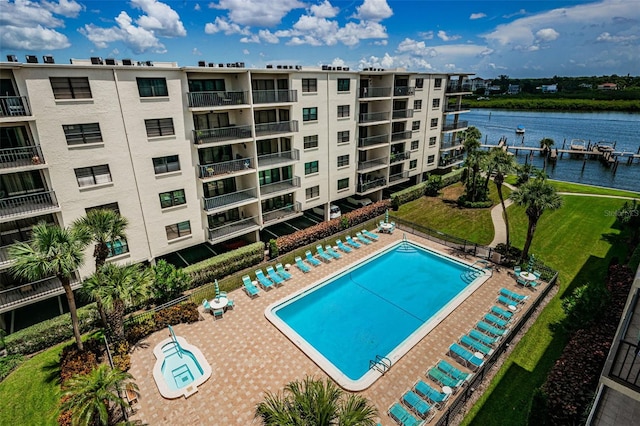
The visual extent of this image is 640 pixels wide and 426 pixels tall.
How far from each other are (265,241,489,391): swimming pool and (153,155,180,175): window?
12.9 metres

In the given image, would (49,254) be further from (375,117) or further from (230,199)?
(375,117)

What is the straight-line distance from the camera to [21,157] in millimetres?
19469

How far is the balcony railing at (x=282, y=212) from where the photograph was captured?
30.8 metres

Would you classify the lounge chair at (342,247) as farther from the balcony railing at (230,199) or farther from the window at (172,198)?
the window at (172,198)

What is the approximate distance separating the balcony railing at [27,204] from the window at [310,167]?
1984 cm

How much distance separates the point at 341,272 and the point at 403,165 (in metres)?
21.5

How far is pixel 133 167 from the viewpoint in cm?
2266

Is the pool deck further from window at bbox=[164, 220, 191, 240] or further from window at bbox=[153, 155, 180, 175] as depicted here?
window at bbox=[153, 155, 180, 175]

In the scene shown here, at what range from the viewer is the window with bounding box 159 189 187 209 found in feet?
81.1

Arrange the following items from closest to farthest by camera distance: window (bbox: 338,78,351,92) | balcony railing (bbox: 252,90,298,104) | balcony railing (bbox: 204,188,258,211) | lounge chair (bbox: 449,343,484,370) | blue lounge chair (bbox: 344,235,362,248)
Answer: lounge chair (bbox: 449,343,484,370) → balcony railing (bbox: 204,188,258,211) → balcony railing (bbox: 252,90,298,104) → blue lounge chair (bbox: 344,235,362,248) → window (bbox: 338,78,351,92)

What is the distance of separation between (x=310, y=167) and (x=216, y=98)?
1134 cm

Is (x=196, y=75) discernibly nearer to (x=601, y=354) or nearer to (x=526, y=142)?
(x=601, y=354)

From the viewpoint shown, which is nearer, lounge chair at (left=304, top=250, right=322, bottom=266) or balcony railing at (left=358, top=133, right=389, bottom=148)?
lounge chair at (left=304, top=250, right=322, bottom=266)

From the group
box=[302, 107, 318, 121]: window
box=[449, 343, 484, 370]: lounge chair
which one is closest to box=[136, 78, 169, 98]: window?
box=[302, 107, 318, 121]: window
